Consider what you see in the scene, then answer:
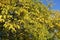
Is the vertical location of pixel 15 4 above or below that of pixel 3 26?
above

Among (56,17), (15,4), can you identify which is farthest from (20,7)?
(56,17)

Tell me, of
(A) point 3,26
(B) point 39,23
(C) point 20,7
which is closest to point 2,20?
(A) point 3,26

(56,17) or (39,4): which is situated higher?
(39,4)

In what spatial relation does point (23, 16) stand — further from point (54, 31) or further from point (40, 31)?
point (54, 31)

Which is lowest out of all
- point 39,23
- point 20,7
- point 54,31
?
point 54,31

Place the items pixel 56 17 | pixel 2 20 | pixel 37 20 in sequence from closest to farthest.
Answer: pixel 2 20, pixel 37 20, pixel 56 17

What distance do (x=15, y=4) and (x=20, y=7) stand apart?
481mm

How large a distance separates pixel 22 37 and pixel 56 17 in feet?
12.4

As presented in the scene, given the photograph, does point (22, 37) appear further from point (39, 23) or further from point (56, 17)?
point (56, 17)

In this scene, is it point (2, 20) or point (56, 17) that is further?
point (56, 17)

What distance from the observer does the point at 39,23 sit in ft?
59.4

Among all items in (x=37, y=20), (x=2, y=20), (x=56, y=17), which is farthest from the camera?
(x=56, y=17)

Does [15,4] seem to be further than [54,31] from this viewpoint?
No

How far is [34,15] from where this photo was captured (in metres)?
18.2
